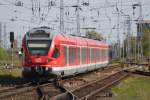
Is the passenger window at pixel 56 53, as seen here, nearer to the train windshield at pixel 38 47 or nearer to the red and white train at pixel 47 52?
the red and white train at pixel 47 52

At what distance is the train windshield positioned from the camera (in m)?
26.3

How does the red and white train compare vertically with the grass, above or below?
above

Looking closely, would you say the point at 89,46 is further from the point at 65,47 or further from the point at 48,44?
the point at 48,44

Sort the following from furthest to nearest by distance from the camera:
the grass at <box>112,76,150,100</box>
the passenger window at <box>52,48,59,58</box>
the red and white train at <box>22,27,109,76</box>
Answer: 1. the passenger window at <box>52,48,59,58</box>
2. the red and white train at <box>22,27,109,76</box>
3. the grass at <box>112,76,150,100</box>

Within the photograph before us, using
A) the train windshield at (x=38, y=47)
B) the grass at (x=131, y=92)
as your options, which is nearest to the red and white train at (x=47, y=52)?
the train windshield at (x=38, y=47)

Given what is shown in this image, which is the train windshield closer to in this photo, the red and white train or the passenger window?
the red and white train

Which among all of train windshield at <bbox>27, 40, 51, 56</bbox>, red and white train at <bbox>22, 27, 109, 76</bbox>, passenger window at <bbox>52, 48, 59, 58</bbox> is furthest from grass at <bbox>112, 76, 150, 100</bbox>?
train windshield at <bbox>27, 40, 51, 56</bbox>

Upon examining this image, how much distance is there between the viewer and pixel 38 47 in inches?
1039

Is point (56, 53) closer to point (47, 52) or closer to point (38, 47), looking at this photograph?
point (47, 52)

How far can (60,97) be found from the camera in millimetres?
18453

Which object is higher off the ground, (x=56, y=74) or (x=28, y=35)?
(x=28, y=35)

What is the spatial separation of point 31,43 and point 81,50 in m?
10.1

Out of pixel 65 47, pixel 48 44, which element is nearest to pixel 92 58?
pixel 65 47

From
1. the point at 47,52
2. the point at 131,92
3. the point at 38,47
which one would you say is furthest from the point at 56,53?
the point at 131,92
